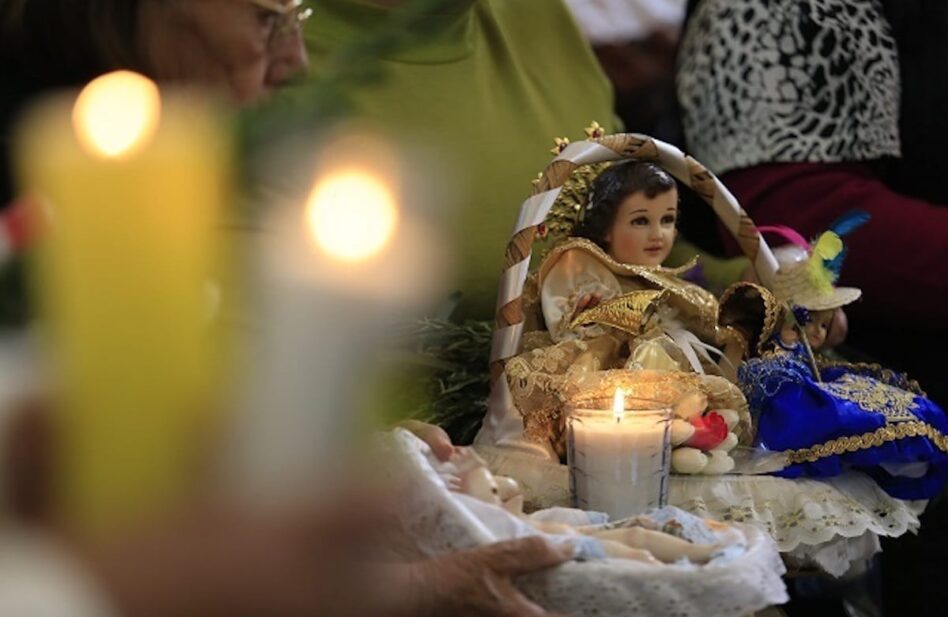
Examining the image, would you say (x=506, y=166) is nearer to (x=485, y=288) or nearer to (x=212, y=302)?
(x=485, y=288)

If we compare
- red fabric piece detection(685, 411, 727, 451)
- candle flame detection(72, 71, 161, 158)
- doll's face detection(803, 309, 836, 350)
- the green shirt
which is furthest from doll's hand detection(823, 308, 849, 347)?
candle flame detection(72, 71, 161, 158)

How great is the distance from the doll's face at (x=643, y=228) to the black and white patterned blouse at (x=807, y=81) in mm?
410

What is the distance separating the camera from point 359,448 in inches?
7.9

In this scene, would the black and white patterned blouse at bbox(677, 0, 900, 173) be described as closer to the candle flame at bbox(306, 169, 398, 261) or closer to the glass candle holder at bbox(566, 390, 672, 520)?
the glass candle holder at bbox(566, 390, 672, 520)

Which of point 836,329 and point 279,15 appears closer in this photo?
point 279,15

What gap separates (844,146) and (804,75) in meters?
0.10

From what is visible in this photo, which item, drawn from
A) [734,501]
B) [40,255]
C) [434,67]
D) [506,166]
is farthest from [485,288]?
[40,255]

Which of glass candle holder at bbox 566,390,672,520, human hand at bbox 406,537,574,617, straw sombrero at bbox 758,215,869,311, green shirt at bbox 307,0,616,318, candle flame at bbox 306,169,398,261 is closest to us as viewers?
candle flame at bbox 306,169,398,261

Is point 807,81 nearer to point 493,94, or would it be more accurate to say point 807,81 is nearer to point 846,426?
point 493,94

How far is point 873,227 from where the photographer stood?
4.61 feet

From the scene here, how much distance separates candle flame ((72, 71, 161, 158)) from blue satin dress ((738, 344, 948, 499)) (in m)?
0.83

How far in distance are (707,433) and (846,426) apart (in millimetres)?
119

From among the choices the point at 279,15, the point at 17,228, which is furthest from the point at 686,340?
the point at 17,228

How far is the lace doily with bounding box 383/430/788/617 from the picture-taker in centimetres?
73
